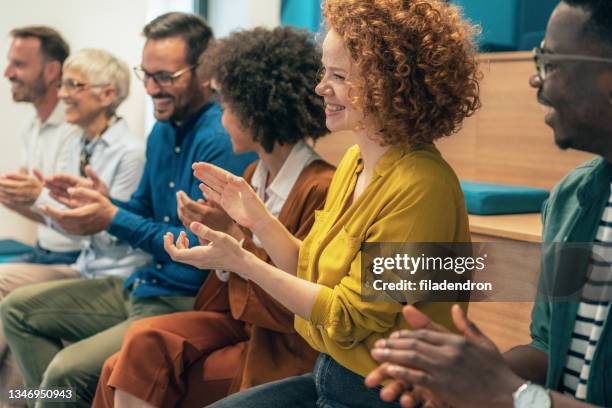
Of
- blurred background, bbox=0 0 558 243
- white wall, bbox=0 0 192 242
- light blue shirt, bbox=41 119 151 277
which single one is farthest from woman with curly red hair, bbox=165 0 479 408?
white wall, bbox=0 0 192 242

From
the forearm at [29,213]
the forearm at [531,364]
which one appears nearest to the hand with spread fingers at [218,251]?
the forearm at [531,364]

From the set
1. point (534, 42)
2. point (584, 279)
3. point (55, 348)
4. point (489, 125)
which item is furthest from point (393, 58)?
point (534, 42)

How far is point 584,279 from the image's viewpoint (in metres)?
1.28

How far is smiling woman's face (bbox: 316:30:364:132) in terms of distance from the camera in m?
1.52

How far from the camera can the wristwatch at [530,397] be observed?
107 cm

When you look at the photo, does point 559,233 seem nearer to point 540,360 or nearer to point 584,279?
point 584,279

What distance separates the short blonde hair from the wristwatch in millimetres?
2280

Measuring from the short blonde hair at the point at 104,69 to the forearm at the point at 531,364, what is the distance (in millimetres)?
2081

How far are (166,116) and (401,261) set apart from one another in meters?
1.35

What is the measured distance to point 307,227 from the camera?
188 cm

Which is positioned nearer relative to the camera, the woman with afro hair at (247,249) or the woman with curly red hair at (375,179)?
the woman with curly red hair at (375,179)

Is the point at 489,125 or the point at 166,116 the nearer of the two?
the point at 166,116

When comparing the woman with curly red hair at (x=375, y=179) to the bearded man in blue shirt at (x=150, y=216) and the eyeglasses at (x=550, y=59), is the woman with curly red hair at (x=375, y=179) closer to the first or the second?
the eyeglasses at (x=550, y=59)

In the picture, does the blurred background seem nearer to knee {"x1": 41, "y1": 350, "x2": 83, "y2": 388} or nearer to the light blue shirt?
the light blue shirt
